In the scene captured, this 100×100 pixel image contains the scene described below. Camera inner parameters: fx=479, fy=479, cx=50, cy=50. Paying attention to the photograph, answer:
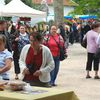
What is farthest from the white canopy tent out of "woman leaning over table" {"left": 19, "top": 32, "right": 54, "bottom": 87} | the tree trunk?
"woman leaning over table" {"left": 19, "top": 32, "right": 54, "bottom": 87}

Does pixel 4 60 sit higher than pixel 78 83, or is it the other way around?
pixel 4 60

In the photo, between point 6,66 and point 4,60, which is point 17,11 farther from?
point 6,66

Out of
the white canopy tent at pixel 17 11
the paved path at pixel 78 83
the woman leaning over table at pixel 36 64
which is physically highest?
the woman leaning over table at pixel 36 64

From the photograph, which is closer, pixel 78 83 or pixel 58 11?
pixel 78 83

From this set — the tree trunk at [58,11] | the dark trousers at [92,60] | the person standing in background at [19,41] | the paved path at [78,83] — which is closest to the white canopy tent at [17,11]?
the paved path at [78,83]

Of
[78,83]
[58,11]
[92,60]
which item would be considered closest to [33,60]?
[78,83]

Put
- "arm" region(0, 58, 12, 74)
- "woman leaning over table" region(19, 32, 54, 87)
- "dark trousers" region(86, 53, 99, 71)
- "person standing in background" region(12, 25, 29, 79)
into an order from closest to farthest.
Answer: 1. "arm" region(0, 58, 12, 74)
2. "woman leaning over table" region(19, 32, 54, 87)
3. "person standing in background" region(12, 25, 29, 79)
4. "dark trousers" region(86, 53, 99, 71)

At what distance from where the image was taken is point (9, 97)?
6012 millimetres

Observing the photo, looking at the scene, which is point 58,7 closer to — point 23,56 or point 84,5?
point 84,5

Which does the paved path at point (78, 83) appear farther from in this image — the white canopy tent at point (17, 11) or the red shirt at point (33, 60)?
the white canopy tent at point (17, 11)

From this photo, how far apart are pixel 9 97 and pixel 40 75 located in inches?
81.3

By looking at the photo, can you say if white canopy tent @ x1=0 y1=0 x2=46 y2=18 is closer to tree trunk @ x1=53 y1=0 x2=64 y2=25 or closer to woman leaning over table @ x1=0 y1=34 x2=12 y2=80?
tree trunk @ x1=53 y1=0 x2=64 y2=25

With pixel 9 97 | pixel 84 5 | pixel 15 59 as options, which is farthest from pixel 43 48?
pixel 84 5

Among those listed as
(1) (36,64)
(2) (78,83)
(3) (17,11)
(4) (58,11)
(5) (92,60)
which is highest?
(1) (36,64)
